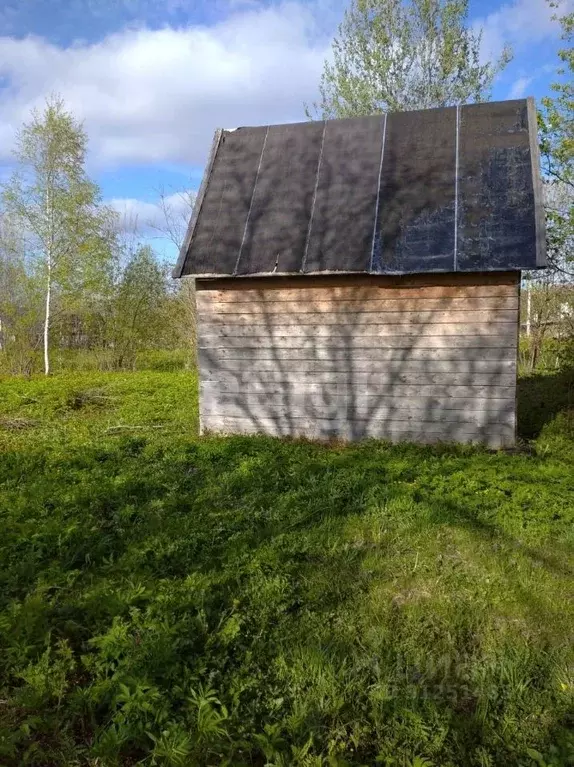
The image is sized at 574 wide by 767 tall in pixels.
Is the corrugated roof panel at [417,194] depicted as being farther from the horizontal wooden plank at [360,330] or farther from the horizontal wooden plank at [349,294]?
the horizontal wooden plank at [360,330]

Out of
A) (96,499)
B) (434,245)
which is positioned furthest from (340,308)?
(96,499)

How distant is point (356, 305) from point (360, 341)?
1.79 feet

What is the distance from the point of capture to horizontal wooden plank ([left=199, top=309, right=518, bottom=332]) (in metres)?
8.01

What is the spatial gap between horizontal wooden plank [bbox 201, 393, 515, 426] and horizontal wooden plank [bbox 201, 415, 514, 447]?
78 millimetres

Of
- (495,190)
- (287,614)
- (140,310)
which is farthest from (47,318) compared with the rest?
(287,614)

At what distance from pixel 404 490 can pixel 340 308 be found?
3.50 metres

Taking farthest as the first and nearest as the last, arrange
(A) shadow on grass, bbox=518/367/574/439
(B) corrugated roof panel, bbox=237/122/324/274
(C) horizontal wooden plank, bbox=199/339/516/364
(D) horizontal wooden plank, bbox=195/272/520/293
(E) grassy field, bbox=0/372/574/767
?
(A) shadow on grass, bbox=518/367/574/439 → (B) corrugated roof panel, bbox=237/122/324/274 → (C) horizontal wooden plank, bbox=199/339/516/364 → (D) horizontal wooden plank, bbox=195/272/520/293 → (E) grassy field, bbox=0/372/574/767

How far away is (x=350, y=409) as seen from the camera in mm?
8703

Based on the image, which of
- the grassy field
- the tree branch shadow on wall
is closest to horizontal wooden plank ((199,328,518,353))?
the tree branch shadow on wall

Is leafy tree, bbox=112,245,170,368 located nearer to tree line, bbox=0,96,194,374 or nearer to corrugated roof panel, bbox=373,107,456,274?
tree line, bbox=0,96,194,374

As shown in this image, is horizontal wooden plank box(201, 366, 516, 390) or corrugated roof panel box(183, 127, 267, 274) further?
corrugated roof panel box(183, 127, 267, 274)

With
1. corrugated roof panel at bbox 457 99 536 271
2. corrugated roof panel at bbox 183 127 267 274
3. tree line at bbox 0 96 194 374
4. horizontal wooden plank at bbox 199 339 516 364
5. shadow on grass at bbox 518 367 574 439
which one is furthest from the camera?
tree line at bbox 0 96 194 374

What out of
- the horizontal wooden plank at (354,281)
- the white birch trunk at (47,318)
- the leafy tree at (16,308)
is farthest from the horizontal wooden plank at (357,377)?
the leafy tree at (16,308)

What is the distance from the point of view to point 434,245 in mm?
8102
